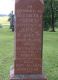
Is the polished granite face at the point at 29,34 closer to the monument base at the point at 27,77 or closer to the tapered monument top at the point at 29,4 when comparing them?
the tapered monument top at the point at 29,4

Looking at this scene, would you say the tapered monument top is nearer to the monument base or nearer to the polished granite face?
the polished granite face

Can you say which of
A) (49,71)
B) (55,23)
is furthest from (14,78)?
(55,23)

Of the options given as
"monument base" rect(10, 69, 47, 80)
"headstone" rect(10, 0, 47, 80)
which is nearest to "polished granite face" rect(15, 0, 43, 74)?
"headstone" rect(10, 0, 47, 80)

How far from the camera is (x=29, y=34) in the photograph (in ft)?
27.7

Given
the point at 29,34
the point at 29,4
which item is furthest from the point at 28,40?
the point at 29,4

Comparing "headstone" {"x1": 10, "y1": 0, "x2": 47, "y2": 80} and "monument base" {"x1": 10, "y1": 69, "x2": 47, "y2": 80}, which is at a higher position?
"headstone" {"x1": 10, "y1": 0, "x2": 47, "y2": 80}

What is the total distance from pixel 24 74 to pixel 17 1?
1.81 meters

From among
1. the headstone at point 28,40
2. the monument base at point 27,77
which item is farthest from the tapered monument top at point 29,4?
the monument base at point 27,77

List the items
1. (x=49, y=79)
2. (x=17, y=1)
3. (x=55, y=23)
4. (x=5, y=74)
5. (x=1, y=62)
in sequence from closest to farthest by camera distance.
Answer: (x=17, y=1)
(x=49, y=79)
(x=5, y=74)
(x=1, y=62)
(x=55, y=23)

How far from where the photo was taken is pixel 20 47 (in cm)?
851

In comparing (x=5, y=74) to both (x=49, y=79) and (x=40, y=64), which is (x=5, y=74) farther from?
(x=40, y=64)

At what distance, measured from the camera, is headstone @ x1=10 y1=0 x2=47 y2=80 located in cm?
835

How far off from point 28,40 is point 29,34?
150 mm

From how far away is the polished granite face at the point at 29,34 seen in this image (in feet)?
27.4
